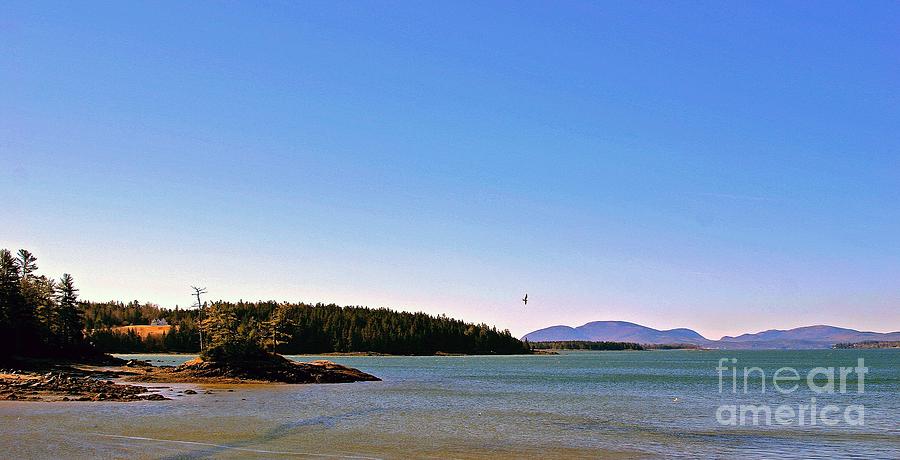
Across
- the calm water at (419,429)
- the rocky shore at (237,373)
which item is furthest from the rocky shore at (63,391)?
the rocky shore at (237,373)

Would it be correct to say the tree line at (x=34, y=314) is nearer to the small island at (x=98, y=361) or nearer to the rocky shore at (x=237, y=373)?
the small island at (x=98, y=361)

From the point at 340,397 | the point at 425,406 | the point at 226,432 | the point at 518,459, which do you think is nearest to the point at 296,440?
the point at 226,432

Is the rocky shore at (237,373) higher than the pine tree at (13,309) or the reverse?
the reverse

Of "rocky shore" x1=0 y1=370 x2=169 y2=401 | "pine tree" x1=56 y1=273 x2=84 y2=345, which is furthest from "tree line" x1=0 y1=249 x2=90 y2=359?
"rocky shore" x1=0 y1=370 x2=169 y2=401

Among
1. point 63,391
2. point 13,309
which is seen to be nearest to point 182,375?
point 63,391

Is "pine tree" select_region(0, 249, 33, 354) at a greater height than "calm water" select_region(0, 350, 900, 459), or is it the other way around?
"pine tree" select_region(0, 249, 33, 354)

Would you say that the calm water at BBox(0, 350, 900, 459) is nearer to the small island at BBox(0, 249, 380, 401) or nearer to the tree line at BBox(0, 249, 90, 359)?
the small island at BBox(0, 249, 380, 401)

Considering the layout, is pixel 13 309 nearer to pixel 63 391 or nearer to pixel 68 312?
pixel 68 312

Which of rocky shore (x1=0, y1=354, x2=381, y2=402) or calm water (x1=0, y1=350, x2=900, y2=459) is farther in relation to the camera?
rocky shore (x1=0, y1=354, x2=381, y2=402)

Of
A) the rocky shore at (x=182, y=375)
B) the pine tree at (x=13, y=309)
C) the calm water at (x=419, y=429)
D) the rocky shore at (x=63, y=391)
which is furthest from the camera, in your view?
the pine tree at (x=13, y=309)

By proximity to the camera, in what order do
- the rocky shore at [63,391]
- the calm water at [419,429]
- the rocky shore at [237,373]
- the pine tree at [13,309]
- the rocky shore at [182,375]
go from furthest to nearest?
the pine tree at [13,309]
the rocky shore at [237,373]
the rocky shore at [182,375]
the rocky shore at [63,391]
the calm water at [419,429]

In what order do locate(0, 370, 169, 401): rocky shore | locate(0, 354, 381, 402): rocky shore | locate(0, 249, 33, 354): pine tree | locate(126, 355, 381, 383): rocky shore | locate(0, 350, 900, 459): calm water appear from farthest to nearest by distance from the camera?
locate(0, 249, 33, 354): pine tree, locate(126, 355, 381, 383): rocky shore, locate(0, 354, 381, 402): rocky shore, locate(0, 370, 169, 401): rocky shore, locate(0, 350, 900, 459): calm water

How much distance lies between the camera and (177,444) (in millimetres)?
31000

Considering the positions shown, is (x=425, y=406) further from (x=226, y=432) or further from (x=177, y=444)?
(x=177, y=444)
